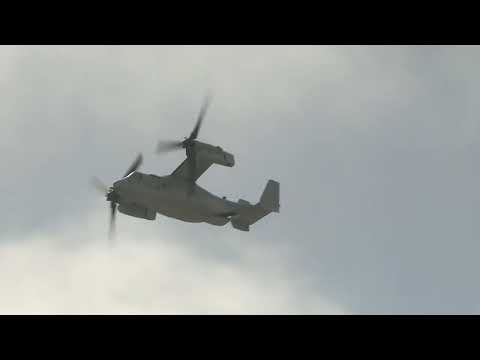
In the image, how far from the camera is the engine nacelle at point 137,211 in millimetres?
68125

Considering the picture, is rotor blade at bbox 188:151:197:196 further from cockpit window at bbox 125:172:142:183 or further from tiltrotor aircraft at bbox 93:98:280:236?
cockpit window at bbox 125:172:142:183

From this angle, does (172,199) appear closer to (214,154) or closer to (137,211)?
(137,211)

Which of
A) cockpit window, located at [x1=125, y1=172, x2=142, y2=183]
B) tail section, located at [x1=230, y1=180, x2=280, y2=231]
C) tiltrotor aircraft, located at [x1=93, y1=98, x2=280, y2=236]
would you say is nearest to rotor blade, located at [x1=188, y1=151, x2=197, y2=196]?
tiltrotor aircraft, located at [x1=93, y1=98, x2=280, y2=236]

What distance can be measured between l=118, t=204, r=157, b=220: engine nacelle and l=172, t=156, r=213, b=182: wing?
12.0 ft

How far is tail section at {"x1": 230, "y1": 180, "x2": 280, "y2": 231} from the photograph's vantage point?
236ft

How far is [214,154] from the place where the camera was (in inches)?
2744

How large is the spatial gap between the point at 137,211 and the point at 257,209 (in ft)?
34.9
